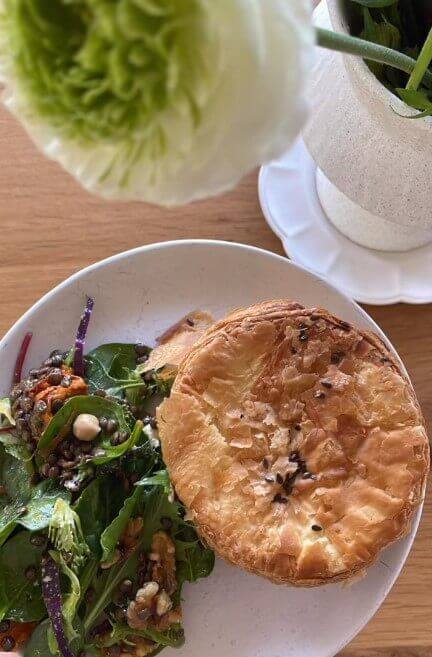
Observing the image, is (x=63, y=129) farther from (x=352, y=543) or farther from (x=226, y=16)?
(x=352, y=543)

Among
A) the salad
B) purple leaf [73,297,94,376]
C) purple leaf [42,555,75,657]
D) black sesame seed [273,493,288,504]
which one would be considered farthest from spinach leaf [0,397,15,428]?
black sesame seed [273,493,288,504]

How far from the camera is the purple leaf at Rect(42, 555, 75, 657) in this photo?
113 centimetres

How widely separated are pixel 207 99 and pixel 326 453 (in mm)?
715

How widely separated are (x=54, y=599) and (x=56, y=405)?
309 mm

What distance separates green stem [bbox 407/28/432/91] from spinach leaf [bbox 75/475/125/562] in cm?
79

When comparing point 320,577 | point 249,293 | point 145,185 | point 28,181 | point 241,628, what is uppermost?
point 145,185

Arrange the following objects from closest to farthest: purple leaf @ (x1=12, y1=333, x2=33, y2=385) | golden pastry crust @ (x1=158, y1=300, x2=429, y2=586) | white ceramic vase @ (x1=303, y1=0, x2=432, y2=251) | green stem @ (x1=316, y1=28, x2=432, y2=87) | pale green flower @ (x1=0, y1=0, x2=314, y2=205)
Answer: pale green flower @ (x1=0, y1=0, x2=314, y2=205) < green stem @ (x1=316, y1=28, x2=432, y2=87) < white ceramic vase @ (x1=303, y1=0, x2=432, y2=251) < golden pastry crust @ (x1=158, y1=300, x2=429, y2=586) < purple leaf @ (x1=12, y1=333, x2=33, y2=385)

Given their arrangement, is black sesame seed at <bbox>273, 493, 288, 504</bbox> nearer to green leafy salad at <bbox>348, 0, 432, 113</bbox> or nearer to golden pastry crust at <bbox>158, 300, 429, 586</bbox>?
golden pastry crust at <bbox>158, 300, 429, 586</bbox>

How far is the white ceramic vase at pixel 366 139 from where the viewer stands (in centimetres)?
81

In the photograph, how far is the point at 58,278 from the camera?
137cm

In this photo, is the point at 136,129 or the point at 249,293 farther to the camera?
the point at 249,293

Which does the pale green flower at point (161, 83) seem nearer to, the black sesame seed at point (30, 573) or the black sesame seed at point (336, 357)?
the black sesame seed at point (336, 357)

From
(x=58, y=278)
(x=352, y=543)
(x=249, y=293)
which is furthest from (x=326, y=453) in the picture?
(x=58, y=278)

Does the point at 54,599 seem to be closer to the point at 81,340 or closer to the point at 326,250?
the point at 81,340
